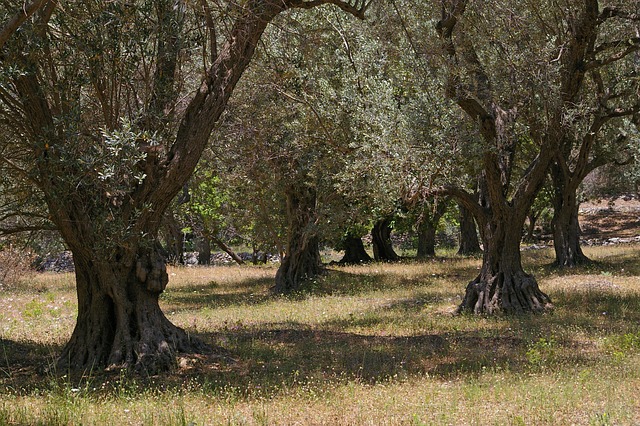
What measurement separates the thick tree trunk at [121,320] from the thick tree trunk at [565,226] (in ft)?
61.7

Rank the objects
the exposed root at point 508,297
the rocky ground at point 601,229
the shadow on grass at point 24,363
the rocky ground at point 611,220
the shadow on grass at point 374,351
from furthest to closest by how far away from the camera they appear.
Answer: the rocky ground at point 611,220, the rocky ground at point 601,229, the exposed root at point 508,297, the shadow on grass at point 374,351, the shadow on grass at point 24,363

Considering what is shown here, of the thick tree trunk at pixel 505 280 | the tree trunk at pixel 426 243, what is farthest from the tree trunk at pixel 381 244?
the thick tree trunk at pixel 505 280

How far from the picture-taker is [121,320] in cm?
949

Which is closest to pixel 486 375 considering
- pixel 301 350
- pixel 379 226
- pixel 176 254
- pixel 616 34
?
pixel 301 350

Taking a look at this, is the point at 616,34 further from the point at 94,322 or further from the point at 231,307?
the point at 94,322

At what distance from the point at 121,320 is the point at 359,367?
3.29 meters

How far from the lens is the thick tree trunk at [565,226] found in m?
25.3

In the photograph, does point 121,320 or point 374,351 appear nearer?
point 121,320

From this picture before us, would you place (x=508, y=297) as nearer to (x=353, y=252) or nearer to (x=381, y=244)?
(x=353, y=252)

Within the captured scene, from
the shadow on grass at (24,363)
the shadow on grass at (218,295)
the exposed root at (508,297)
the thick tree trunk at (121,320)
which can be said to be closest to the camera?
the shadow on grass at (24,363)

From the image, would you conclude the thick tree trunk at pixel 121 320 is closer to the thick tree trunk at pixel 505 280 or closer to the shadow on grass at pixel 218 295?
the thick tree trunk at pixel 505 280

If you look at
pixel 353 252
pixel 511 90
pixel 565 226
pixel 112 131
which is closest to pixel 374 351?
pixel 112 131

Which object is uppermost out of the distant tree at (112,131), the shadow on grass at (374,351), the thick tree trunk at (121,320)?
the distant tree at (112,131)

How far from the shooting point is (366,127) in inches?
647
